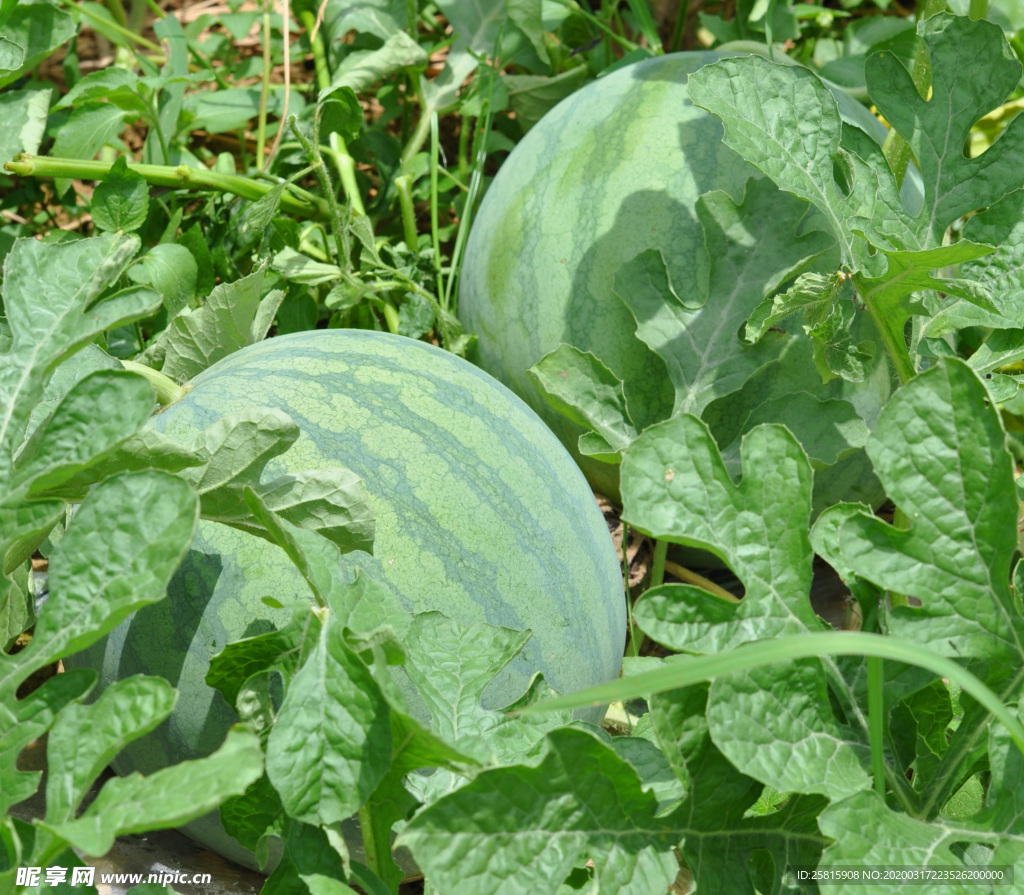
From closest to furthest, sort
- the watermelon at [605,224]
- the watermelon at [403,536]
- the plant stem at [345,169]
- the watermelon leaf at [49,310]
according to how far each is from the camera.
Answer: the watermelon leaf at [49,310]
the watermelon at [403,536]
the watermelon at [605,224]
the plant stem at [345,169]

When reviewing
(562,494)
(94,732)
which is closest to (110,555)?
(94,732)

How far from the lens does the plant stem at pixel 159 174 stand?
167 cm

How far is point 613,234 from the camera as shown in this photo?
5.22 ft

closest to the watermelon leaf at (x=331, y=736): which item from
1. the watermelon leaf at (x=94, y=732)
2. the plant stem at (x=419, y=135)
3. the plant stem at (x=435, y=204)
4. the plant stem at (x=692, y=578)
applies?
the watermelon leaf at (x=94, y=732)

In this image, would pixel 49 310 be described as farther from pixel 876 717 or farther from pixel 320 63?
pixel 320 63

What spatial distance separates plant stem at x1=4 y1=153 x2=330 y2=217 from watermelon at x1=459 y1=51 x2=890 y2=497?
17.4 inches

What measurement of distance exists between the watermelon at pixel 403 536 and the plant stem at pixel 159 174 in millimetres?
491

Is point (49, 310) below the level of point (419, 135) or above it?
above

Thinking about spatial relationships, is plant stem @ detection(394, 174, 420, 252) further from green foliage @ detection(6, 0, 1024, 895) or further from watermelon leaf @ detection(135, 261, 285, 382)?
watermelon leaf @ detection(135, 261, 285, 382)

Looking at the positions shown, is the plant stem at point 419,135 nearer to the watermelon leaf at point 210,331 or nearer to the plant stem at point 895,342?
the watermelon leaf at point 210,331

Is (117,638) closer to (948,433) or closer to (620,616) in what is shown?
(620,616)

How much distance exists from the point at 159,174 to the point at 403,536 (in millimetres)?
944

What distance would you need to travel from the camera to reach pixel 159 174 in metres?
1.78

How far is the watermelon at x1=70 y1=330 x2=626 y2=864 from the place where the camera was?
1.21 metres
